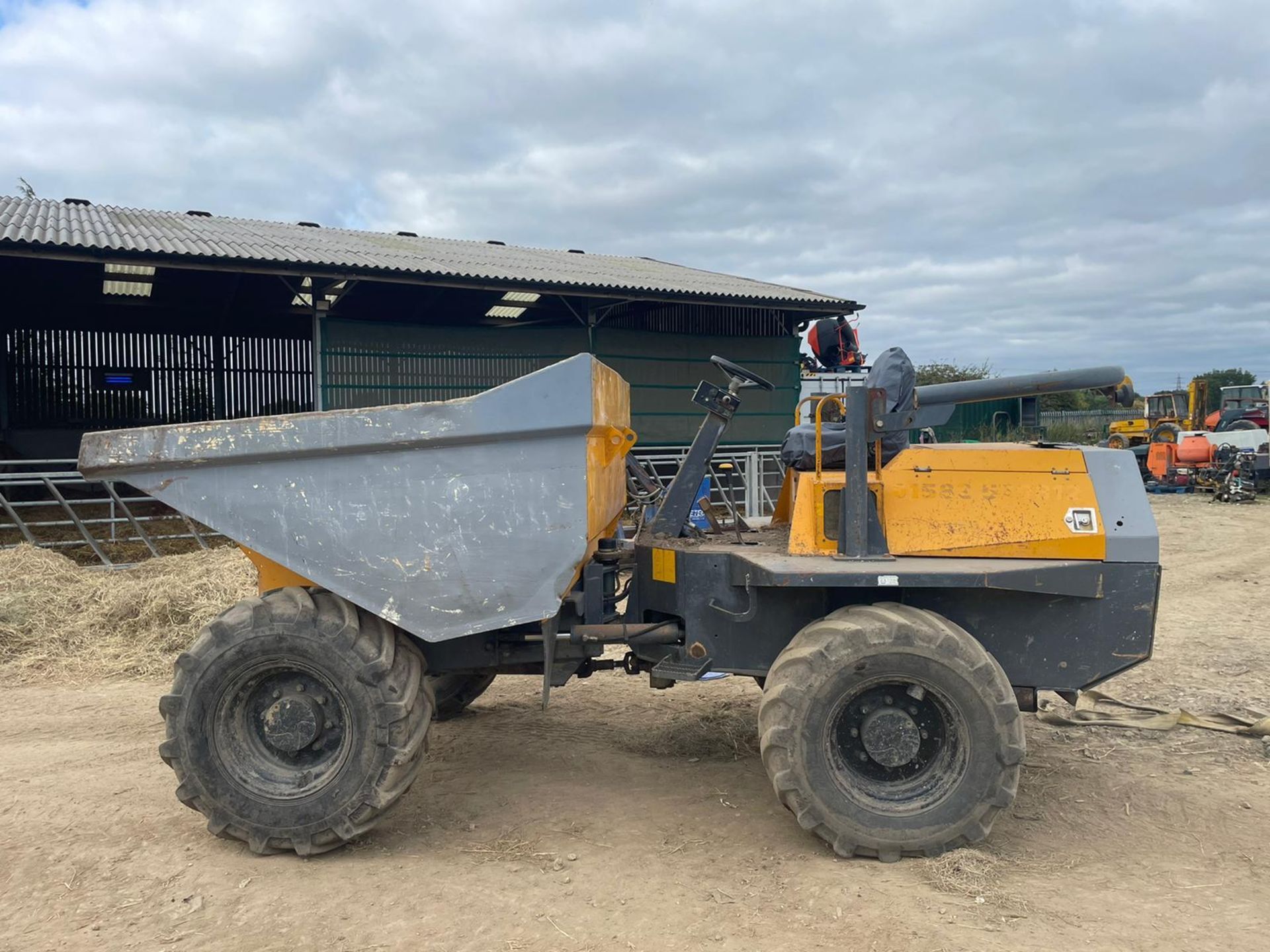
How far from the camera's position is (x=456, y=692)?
5.61m

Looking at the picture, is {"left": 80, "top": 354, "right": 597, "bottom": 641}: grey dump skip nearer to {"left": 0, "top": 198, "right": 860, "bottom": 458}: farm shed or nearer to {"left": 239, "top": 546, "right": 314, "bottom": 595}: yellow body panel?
{"left": 239, "top": 546, "right": 314, "bottom": 595}: yellow body panel

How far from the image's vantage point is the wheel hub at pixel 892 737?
386 centimetres

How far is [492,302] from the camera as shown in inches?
659

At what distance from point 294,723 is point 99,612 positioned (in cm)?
539

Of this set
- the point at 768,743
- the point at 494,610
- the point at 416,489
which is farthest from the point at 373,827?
the point at 768,743

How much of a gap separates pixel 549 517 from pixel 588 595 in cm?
68

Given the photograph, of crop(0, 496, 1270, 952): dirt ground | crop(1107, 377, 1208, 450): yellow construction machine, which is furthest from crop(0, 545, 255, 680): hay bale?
crop(1107, 377, 1208, 450): yellow construction machine

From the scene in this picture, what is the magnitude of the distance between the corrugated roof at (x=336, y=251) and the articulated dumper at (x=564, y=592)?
9.46 meters

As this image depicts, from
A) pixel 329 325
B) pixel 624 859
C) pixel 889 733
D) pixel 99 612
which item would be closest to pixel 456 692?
pixel 624 859

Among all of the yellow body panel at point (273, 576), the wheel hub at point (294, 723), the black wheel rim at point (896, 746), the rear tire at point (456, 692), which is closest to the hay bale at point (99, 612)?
the rear tire at point (456, 692)

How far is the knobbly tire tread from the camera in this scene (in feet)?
12.7

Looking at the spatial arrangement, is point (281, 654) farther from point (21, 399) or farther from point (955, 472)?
point (21, 399)

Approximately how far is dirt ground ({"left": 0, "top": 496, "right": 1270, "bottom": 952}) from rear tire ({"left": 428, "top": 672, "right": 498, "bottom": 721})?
0.09 metres

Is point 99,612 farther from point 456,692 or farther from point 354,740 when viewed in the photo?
point 354,740
